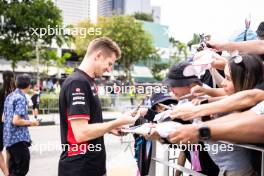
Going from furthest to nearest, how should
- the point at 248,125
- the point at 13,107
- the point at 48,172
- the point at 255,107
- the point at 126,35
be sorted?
the point at 126,35, the point at 48,172, the point at 13,107, the point at 255,107, the point at 248,125

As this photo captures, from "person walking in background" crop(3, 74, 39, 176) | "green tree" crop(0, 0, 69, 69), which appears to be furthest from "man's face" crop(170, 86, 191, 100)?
"green tree" crop(0, 0, 69, 69)

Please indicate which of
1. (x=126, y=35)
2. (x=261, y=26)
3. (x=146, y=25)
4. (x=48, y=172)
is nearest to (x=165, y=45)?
(x=146, y=25)

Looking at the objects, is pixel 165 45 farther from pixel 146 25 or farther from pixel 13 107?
pixel 13 107

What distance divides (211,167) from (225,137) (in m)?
1.19

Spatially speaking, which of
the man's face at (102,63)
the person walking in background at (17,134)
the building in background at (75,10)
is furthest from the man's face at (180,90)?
the building in background at (75,10)

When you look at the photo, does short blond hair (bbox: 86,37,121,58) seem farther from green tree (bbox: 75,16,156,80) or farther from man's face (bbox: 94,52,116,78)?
green tree (bbox: 75,16,156,80)

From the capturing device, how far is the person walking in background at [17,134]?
4.44 m

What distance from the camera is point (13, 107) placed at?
4.53 meters

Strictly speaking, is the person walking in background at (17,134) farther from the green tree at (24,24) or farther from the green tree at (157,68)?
the green tree at (157,68)

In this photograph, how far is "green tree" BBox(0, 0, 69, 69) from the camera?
19906 millimetres

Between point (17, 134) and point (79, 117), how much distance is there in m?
2.23

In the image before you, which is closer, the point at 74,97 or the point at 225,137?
the point at 225,137

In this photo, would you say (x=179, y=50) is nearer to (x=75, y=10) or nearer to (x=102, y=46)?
(x=75, y=10)

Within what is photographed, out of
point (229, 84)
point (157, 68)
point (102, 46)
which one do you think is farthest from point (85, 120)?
point (157, 68)
